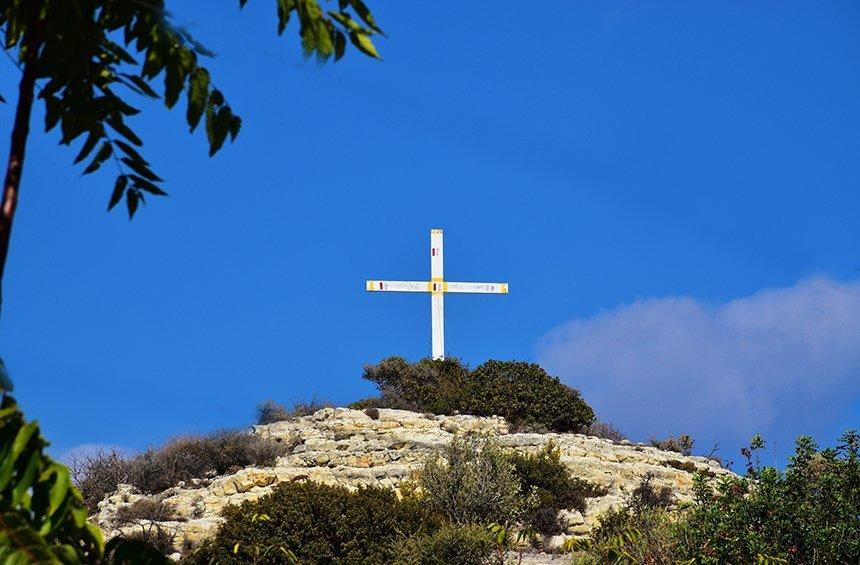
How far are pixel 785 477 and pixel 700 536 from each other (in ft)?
3.72

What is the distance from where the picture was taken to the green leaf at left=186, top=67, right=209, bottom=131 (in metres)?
2.76

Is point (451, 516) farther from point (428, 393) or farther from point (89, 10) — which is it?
point (89, 10)

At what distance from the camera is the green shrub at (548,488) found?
57.1ft

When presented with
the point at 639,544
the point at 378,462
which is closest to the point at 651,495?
the point at 378,462

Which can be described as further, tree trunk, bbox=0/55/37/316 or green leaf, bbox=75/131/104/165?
green leaf, bbox=75/131/104/165

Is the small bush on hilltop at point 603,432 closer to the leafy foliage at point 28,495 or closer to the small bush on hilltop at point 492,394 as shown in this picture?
the small bush on hilltop at point 492,394

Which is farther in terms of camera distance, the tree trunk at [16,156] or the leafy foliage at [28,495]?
the tree trunk at [16,156]

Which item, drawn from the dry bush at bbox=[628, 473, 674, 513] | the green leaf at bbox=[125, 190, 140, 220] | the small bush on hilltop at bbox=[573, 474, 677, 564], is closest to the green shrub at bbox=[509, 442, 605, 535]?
the dry bush at bbox=[628, 473, 674, 513]

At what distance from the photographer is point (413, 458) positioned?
20.8 m

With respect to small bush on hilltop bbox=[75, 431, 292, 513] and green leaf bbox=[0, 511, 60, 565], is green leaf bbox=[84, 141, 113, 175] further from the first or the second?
small bush on hilltop bbox=[75, 431, 292, 513]

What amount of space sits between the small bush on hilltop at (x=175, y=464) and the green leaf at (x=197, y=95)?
62.1 ft

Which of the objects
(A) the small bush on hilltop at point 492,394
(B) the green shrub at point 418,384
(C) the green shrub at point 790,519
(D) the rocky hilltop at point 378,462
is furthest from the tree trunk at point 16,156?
(B) the green shrub at point 418,384

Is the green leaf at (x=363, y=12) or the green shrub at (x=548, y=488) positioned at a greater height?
the green shrub at (x=548, y=488)

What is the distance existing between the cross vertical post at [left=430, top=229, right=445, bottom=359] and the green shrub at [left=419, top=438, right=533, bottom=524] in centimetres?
1335
